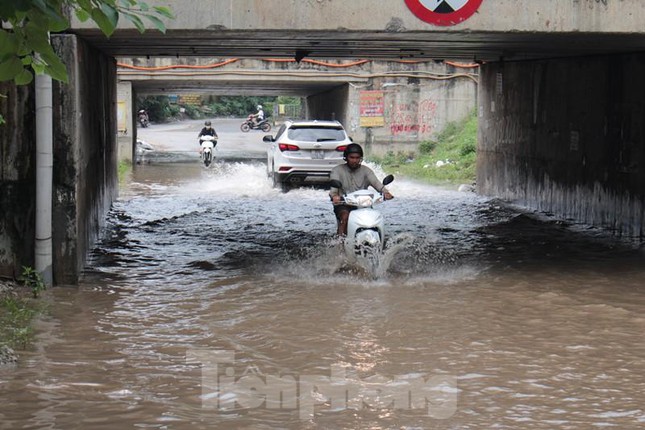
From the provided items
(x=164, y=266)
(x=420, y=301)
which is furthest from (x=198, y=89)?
(x=420, y=301)

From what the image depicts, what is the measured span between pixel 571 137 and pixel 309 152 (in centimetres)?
646

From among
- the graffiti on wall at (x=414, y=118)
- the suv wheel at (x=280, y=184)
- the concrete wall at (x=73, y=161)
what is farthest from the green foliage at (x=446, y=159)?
the concrete wall at (x=73, y=161)

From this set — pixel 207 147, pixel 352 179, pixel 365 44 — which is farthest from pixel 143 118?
pixel 352 179

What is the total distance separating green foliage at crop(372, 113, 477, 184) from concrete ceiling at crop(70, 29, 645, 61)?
818 centimetres

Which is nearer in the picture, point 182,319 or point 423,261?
point 182,319

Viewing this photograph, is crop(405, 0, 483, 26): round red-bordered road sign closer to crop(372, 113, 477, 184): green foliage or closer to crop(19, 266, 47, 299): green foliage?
crop(19, 266, 47, 299): green foliage

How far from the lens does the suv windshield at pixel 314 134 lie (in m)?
20.6

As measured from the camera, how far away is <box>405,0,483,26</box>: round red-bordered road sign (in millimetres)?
10016

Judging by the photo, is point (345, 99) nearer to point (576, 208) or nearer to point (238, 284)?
point (576, 208)

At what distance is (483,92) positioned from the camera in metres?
21.0

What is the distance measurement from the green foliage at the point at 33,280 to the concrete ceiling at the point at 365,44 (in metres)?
2.55

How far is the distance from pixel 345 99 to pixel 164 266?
745 inches

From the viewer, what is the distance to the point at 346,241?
415 inches

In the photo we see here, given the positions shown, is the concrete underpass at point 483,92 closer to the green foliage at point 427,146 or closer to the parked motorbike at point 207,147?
Result: the green foliage at point 427,146
